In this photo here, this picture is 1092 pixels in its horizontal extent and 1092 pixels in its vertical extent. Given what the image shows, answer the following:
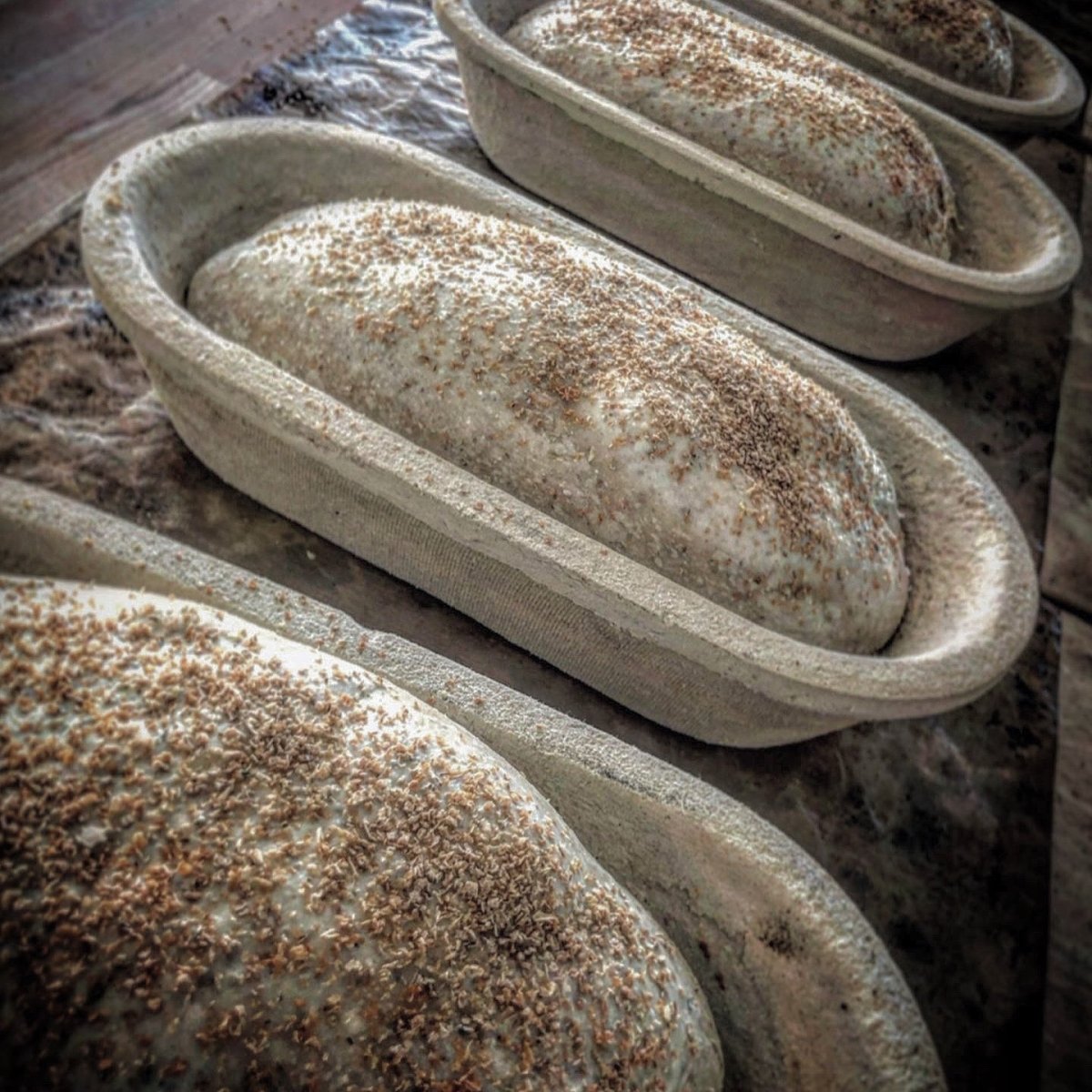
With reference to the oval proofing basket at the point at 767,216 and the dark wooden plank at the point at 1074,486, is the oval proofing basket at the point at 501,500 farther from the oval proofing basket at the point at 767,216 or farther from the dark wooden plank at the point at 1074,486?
the dark wooden plank at the point at 1074,486

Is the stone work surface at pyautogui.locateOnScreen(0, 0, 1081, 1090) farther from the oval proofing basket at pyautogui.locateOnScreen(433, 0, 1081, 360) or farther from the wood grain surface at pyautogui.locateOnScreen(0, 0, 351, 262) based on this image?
the oval proofing basket at pyautogui.locateOnScreen(433, 0, 1081, 360)

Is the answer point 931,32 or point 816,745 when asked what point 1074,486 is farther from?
point 931,32

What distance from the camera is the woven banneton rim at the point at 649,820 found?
3.51 ft

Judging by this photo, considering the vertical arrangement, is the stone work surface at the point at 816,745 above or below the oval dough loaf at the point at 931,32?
below

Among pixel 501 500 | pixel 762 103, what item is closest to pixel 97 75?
pixel 762 103

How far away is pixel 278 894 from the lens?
0.89 meters

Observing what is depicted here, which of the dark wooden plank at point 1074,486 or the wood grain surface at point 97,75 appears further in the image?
the dark wooden plank at point 1074,486

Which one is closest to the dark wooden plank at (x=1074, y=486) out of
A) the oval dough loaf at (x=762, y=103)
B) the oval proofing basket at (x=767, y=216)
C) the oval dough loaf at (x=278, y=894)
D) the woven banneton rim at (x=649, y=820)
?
the oval proofing basket at (x=767, y=216)

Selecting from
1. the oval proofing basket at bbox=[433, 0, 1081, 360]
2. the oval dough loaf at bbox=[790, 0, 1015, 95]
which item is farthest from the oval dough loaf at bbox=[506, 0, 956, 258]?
the oval dough loaf at bbox=[790, 0, 1015, 95]

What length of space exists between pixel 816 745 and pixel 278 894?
1129mm

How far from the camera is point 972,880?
5.28ft

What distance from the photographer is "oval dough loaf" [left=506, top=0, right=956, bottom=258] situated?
208 centimetres

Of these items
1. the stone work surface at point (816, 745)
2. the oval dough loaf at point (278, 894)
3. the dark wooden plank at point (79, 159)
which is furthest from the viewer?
the dark wooden plank at point (79, 159)

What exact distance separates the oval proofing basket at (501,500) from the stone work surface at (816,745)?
0.24ft
